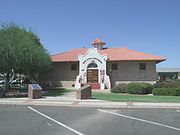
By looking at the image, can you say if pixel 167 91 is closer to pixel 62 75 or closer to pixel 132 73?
pixel 132 73

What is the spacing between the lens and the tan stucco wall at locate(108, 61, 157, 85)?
3809cm

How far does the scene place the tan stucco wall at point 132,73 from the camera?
3809 cm

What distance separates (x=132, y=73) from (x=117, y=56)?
2743mm

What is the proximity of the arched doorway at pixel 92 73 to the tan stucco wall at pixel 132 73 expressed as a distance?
1.86 metres

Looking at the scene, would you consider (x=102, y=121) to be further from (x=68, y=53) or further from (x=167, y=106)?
(x=68, y=53)

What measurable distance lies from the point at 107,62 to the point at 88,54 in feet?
8.23

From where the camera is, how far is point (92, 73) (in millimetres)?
38156

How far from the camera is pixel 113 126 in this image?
11680mm

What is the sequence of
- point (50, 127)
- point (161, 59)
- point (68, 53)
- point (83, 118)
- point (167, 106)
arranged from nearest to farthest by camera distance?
point (50, 127) → point (83, 118) → point (167, 106) → point (161, 59) → point (68, 53)

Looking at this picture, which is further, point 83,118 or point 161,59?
point 161,59

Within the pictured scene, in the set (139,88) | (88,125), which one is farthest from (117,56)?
(88,125)

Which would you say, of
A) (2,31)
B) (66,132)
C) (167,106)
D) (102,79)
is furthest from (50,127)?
(102,79)

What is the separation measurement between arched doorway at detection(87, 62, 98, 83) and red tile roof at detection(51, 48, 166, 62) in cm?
199

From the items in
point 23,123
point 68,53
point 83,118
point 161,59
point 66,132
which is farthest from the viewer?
point 68,53
